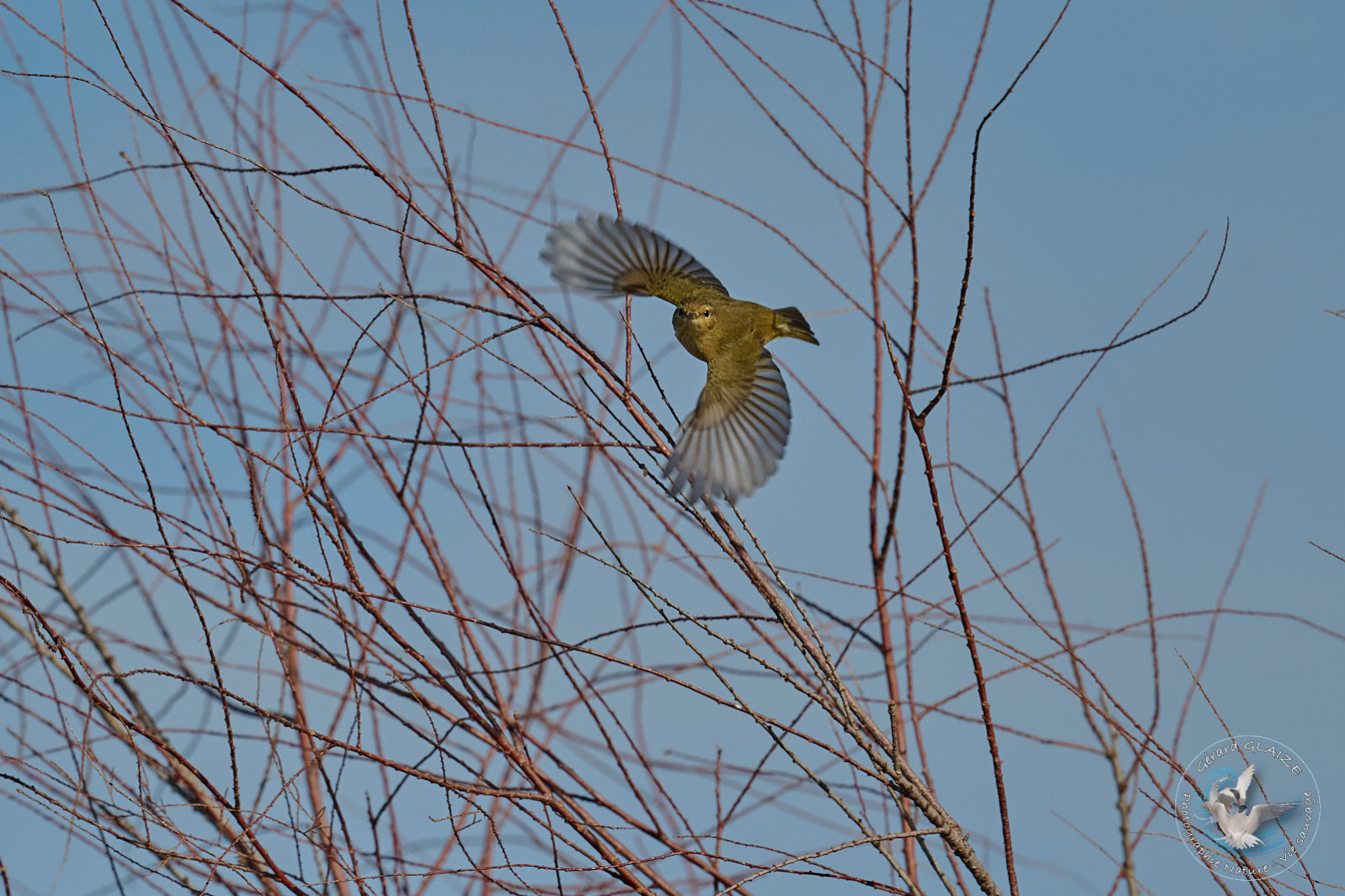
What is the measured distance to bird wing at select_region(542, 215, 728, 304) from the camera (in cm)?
237

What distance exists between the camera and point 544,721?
6.05ft

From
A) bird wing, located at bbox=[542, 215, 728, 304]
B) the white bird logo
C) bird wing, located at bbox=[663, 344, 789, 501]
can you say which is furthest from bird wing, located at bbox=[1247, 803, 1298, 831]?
bird wing, located at bbox=[542, 215, 728, 304]

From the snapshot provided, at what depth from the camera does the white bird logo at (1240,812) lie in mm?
1705

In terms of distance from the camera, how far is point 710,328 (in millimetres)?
2576

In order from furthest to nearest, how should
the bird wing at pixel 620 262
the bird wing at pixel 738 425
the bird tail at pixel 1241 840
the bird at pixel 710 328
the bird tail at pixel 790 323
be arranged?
the bird tail at pixel 790 323
the bird wing at pixel 620 262
the bird at pixel 710 328
the bird wing at pixel 738 425
the bird tail at pixel 1241 840

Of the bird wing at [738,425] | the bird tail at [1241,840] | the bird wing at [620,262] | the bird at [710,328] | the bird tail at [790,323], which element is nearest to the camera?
the bird tail at [1241,840]

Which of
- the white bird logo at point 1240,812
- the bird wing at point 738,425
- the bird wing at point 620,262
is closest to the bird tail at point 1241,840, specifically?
the white bird logo at point 1240,812

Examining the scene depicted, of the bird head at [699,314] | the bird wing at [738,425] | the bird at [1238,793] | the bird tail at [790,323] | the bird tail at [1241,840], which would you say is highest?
the bird tail at [790,323]

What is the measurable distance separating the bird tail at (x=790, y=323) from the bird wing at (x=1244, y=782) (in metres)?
1.42

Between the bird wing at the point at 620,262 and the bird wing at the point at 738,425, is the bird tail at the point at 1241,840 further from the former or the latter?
the bird wing at the point at 620,262

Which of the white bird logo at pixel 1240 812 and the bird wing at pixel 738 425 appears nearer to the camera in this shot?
the white bird logo at pixel 1240 812

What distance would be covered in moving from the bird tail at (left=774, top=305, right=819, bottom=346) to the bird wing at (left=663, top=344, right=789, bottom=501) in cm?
19

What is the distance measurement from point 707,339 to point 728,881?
147 centimetres

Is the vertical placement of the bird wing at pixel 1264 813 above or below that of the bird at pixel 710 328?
below
